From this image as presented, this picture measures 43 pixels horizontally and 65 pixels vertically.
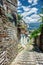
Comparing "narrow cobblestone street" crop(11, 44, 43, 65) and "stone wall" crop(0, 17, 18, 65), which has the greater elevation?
"stone wall" crop(0, 17, 18, 65)

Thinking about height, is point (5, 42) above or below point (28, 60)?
above

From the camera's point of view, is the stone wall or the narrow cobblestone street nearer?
the stone wall

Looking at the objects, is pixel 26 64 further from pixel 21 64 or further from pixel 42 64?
pixel 42 64

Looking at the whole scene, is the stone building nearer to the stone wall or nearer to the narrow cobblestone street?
the stone wall

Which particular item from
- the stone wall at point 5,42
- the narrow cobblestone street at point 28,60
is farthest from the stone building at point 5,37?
the narrow cobblestone street at point 28,60

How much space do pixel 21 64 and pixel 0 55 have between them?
6.00 ft

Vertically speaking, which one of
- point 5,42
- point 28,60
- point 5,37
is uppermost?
point 5,37

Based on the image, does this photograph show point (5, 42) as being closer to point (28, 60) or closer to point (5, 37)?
point (5, 37)

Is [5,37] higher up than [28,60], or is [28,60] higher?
[5,37]

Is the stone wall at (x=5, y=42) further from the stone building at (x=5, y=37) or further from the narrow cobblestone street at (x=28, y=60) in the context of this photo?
the narrow cobblestone street at (x=28, y=60)

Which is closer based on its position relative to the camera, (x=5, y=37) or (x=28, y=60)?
(x=5, y=37)

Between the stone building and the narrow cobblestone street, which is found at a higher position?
the stone building

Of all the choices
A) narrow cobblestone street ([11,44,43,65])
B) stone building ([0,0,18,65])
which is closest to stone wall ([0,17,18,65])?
stone building ([0,0,18,65])

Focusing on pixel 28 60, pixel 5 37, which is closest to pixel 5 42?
pixel 5 37
